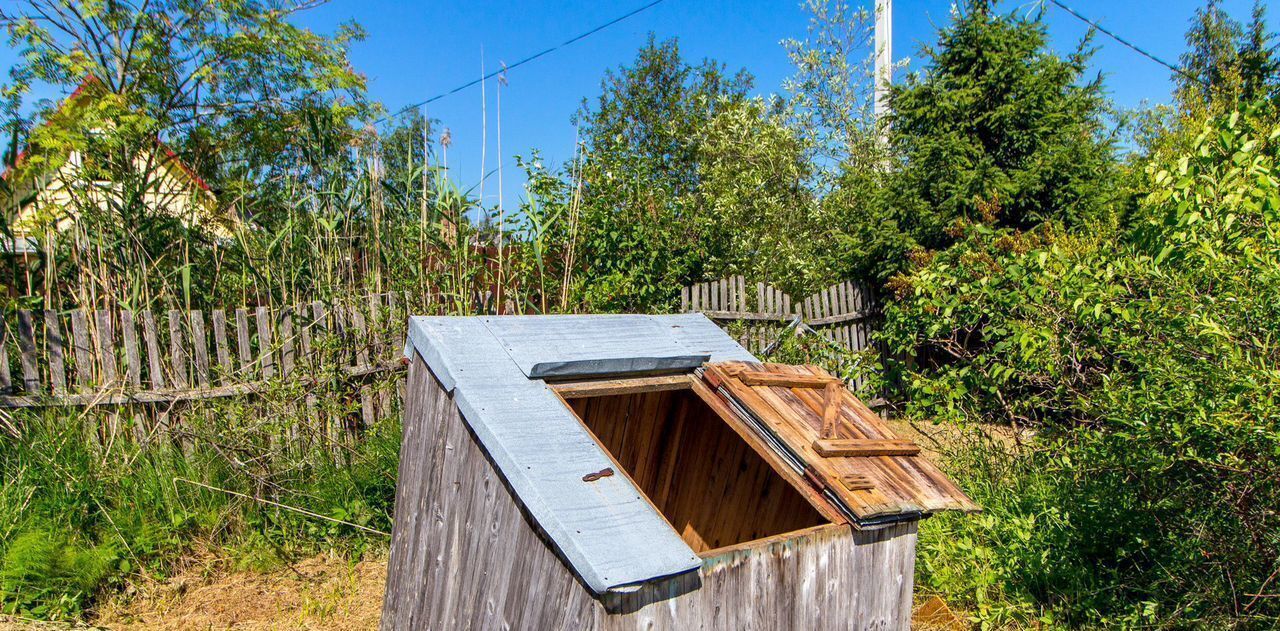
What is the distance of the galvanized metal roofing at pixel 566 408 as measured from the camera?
2.06m

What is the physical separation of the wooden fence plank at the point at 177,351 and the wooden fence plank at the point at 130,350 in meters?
0.18

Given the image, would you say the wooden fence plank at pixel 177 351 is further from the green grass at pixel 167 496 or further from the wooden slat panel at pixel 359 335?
the wooden slat panel at pixel 359 335

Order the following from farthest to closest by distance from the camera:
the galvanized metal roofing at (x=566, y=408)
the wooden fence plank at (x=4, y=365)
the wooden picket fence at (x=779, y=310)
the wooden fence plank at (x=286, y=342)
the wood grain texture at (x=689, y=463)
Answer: the wooden picket fence at (x=779, y=310)
the wooden fence plank at (x=286, y=342)
the wooden fence plank at (x=4, y=365)
the wood grain texture at (x=689, y=463)
the galvanized metal roofing at (x=566, y=408)

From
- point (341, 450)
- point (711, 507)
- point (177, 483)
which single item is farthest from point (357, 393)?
point (711, 507)

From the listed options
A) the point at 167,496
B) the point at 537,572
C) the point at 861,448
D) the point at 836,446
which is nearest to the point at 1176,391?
the point at 861,448

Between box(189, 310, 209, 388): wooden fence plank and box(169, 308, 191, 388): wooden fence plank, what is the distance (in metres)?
0.07

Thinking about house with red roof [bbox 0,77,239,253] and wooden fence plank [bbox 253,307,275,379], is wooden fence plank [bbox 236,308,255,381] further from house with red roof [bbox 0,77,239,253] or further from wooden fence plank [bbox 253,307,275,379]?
house with red roof [bbox 0,77,239,253]

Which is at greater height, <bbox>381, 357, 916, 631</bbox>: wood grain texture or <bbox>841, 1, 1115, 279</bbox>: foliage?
<bbox>841, 1, 1115, 279</bbox>: foliage

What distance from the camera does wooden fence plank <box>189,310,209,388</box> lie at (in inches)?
192

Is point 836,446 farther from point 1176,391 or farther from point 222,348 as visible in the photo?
point 222,348

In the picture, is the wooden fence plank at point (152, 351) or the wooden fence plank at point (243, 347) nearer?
the wooden fence plank at point (152, 351)

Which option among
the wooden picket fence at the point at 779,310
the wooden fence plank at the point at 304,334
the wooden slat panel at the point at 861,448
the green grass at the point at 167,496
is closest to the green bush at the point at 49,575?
the green grass at the point at 167,496

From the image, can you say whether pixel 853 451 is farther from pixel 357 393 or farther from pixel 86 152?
pixel 86 152

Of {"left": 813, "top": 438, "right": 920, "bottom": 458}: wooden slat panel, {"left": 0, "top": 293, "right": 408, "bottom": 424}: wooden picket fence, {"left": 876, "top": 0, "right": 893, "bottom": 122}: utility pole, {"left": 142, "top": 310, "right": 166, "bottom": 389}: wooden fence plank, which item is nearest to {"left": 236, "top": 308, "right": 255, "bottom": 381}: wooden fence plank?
{"left": 0, "top": 293, "right": 408, "bottom": 424}: wooden picket fence
